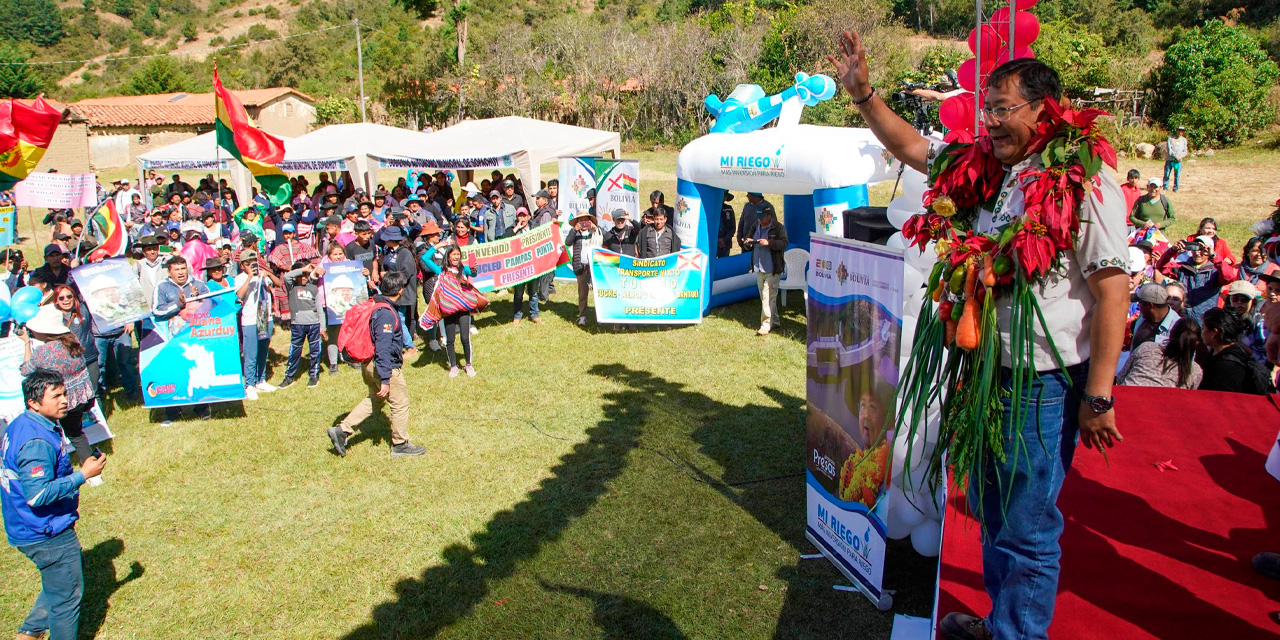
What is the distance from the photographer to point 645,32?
149ft

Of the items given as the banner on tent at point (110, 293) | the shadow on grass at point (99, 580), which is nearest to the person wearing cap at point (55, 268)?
the banner on tent at point (110, 293)

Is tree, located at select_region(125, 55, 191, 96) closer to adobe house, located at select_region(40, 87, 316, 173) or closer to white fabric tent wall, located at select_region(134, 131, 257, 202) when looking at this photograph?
adobe house, located at select_region(40, 87, 316, 173)

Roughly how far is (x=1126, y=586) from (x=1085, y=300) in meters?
1.71

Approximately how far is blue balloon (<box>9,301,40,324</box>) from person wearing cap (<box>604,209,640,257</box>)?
676 cm

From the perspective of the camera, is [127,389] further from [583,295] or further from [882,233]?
[882,233]

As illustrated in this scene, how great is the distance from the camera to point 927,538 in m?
4.59

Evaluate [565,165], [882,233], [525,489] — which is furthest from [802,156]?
[565,165]

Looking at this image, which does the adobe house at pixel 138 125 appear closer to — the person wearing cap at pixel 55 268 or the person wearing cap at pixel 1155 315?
the person wearing cap at pixel 55 268

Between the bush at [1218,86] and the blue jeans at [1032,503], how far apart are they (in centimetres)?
2912

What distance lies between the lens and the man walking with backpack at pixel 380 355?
6572 millimetres

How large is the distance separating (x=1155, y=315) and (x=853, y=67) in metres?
5.10

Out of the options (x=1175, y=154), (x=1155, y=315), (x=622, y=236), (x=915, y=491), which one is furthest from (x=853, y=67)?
(x=1175, y=154)

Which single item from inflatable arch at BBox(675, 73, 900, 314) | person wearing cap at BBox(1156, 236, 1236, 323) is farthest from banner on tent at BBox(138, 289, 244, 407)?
person wearing cap at BBox(1156, 236, 1236, 323)

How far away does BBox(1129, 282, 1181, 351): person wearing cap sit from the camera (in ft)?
20.7
